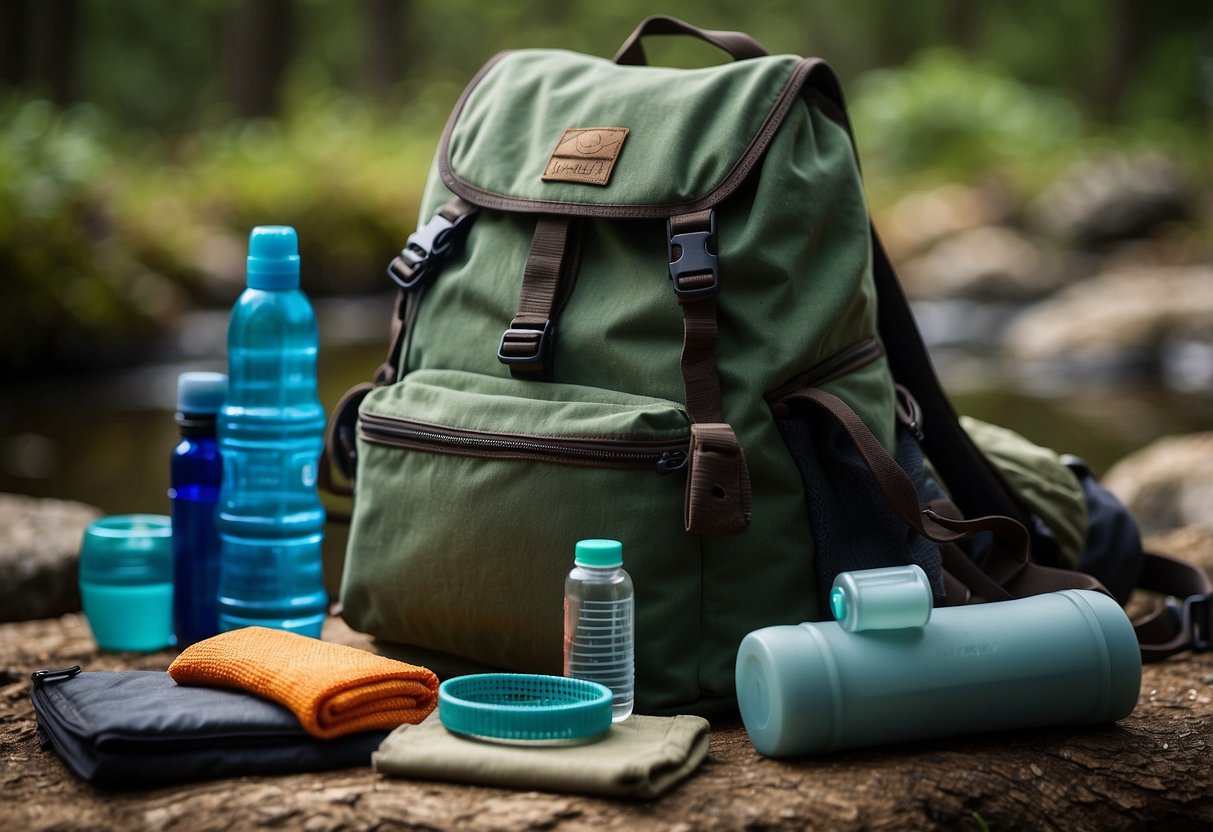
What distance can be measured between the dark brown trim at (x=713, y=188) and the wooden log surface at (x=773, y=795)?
78 cm

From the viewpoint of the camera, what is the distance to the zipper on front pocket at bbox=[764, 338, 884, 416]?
6.18ft

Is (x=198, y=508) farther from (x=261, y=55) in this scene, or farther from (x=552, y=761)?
(x=261, y=55)

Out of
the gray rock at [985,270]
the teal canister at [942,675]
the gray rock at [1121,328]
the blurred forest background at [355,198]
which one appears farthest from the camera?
the gray rock at [985,270]

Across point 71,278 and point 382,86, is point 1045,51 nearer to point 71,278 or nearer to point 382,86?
point 382,86

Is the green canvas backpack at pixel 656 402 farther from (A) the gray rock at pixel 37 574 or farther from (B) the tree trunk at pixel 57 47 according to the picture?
(B) the tree trunk at pixel 57 47

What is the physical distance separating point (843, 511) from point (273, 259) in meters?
1.06

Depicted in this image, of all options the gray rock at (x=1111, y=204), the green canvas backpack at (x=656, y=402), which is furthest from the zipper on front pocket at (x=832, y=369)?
the gray rock at (x=1111, y=204)

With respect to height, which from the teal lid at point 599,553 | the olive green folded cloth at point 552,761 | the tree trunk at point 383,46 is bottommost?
the olive green folded cloth at point 552,761

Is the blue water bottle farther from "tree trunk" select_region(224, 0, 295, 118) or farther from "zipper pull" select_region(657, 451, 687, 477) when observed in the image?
"tree trunk" select_region(224, 0, 295, 118)

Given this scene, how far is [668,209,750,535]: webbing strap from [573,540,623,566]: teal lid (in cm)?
13

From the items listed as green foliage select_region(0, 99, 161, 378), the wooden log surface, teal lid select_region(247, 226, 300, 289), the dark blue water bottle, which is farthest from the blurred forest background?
the wooden log surface

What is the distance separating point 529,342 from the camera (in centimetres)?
194

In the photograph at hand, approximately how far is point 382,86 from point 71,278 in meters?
8.98

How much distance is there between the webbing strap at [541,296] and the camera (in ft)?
6.39
